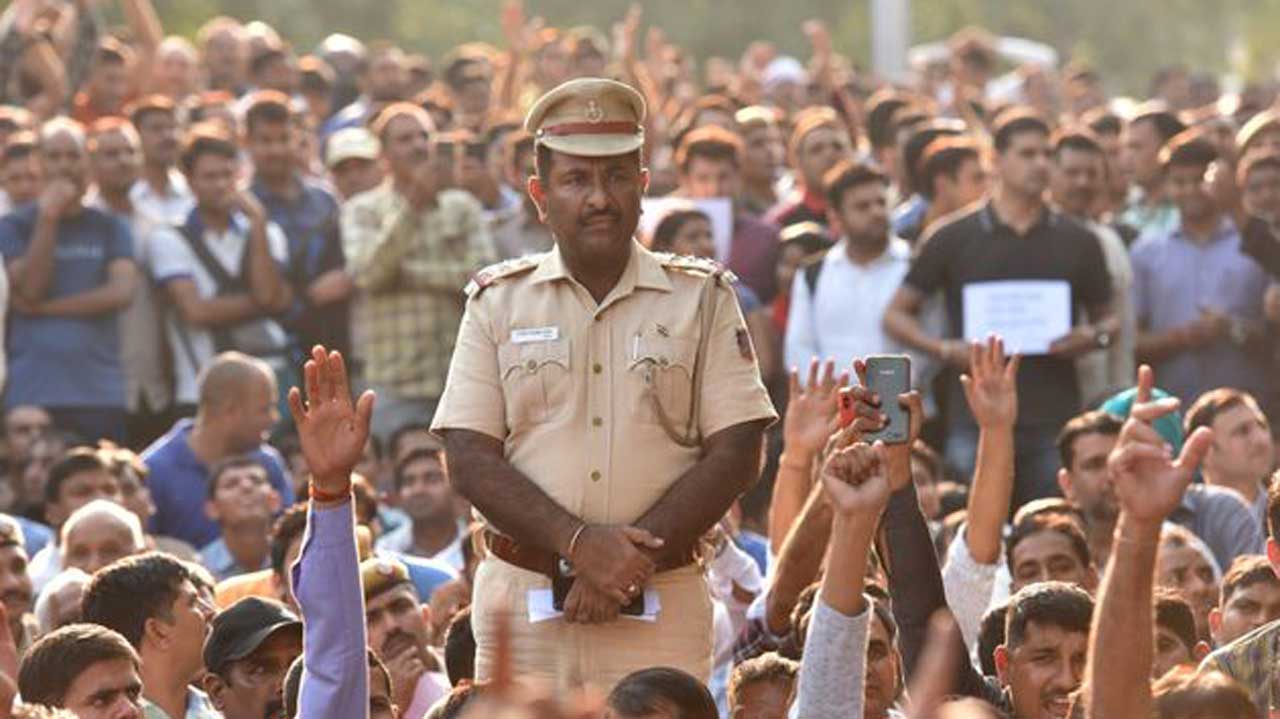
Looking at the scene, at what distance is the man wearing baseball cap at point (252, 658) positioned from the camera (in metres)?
10.1

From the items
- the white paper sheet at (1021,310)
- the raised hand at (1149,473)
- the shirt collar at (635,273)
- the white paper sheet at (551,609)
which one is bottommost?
the white paper sheet at (551,609)

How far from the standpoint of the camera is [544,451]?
8.86 m

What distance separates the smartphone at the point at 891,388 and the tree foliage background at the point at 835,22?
3531cm

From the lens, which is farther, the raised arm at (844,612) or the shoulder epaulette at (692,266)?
the shoulder epaulette at (692,266)

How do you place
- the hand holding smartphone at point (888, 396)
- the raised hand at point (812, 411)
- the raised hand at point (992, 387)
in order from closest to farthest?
the hand holding smartphone at point (888, 396)
the raised hand at point (812, 411)
the raised hand at point (992, 387)

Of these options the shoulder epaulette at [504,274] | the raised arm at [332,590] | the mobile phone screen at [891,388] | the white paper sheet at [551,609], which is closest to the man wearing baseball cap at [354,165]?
the shoulder epaulette at [504,274]

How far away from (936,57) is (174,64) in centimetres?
929

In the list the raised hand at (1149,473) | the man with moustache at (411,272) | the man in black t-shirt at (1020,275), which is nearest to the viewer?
the raised hand at (1149,473)

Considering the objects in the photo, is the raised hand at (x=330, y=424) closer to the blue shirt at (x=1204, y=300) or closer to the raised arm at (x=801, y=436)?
the raised arm at (x=801, y=436)

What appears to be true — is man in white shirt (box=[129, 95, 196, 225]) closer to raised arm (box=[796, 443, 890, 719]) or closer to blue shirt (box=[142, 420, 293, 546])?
blue shirt (box=[142, 420, 293, 546])

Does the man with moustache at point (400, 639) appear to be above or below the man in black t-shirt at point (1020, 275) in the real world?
below

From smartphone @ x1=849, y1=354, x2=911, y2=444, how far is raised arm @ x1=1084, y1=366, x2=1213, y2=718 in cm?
141

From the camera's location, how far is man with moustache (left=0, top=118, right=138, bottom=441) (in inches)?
654

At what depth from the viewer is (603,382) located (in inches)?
348
